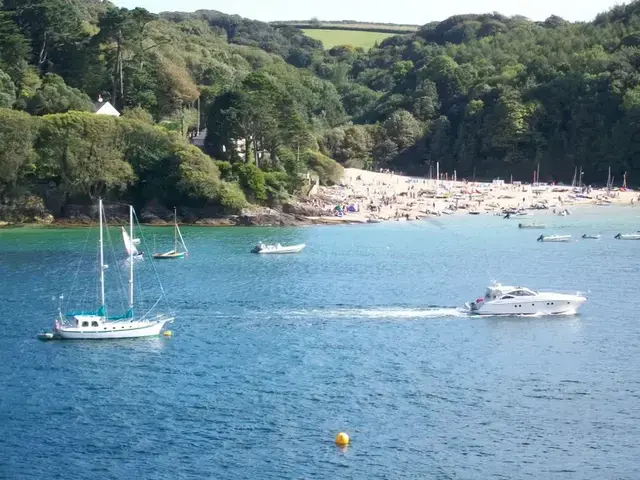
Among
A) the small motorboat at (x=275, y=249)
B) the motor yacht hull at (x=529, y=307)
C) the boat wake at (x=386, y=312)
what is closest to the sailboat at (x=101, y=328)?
the boat wake at (x=386, y=312)

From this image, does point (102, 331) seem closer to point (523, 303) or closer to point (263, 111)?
point (523, 303)

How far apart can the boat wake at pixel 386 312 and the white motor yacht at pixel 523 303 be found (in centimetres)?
120

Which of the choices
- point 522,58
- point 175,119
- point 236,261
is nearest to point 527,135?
point 522,58

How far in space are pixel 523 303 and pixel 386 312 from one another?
657cm

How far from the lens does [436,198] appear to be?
108938 millimetres

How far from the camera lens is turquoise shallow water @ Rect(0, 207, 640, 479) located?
33.3 metres

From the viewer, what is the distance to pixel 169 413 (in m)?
37.5

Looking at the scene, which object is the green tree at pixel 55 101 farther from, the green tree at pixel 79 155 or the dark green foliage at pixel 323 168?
the dark green foliage at pixel 323 168

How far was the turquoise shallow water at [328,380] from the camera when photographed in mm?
33312

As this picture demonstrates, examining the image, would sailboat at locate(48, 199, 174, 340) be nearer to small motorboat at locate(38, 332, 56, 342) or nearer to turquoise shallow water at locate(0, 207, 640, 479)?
small motorboat at locate(38, 332, 56, 342)

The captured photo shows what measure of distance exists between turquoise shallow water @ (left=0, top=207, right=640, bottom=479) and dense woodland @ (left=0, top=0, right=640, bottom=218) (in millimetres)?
25227

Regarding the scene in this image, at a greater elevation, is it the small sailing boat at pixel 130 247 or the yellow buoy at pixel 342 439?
the small sailing boat at pixel 130 247

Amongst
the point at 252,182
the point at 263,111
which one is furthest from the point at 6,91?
the point at 252,182

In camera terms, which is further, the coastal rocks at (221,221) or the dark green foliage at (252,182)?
the dark green foliage at (252,182)
